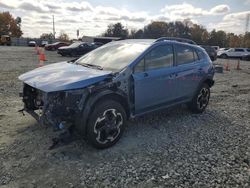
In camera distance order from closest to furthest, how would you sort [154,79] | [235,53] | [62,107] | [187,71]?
[62,107], [154,79], [187,71], [235,53]

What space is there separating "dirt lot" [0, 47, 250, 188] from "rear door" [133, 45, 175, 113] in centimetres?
59

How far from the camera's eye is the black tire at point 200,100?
649cm

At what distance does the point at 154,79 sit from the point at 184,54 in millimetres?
1379

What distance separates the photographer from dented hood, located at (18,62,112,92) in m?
4.04

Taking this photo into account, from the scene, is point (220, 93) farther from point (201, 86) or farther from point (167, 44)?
point (167, 44)

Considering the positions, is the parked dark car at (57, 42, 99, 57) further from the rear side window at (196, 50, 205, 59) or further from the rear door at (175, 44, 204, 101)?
the rear door at (175, 44, 204, 101)

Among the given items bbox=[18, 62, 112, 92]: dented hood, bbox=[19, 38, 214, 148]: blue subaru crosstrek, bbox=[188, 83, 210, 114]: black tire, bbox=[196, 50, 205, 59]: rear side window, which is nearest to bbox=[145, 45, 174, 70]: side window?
bbox=[19, 38, 214, 148]: blue subaru crosstrek

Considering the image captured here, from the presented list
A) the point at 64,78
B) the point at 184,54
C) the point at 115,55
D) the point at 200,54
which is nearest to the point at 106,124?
the point at 64,78

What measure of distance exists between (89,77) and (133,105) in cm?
101

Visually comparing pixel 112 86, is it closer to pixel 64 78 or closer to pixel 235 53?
pixel 64 78

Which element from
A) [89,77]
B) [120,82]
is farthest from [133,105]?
[89,77]

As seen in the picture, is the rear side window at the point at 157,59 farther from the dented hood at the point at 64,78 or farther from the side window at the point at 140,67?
the dented hood at the point at 64,78

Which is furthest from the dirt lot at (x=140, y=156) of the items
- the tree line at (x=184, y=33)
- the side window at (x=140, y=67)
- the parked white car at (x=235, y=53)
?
the tree line at (x=184, y=33)

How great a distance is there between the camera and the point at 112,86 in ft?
14.6
